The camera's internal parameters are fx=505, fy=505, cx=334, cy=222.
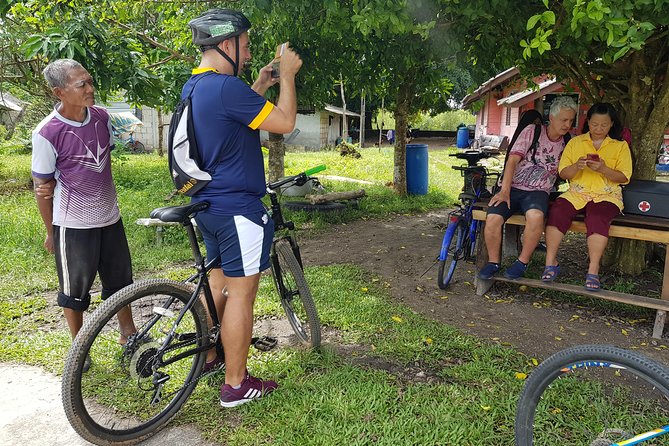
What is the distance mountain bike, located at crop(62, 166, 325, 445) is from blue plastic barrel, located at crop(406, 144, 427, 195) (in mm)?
7682

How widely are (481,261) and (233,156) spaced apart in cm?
307

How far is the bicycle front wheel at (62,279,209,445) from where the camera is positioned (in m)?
2.44

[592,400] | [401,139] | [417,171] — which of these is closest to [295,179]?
[592,400]

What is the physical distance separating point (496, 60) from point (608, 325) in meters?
3.03

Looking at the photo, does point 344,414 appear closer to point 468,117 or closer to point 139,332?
point 139,332

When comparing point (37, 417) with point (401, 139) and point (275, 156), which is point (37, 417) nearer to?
point (275, 156)

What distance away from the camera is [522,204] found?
458 cm

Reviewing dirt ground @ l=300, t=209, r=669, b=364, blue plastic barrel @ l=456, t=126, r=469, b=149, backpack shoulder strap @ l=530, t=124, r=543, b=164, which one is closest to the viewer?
dirt ground @ l=300, t=209, r=669, b=364

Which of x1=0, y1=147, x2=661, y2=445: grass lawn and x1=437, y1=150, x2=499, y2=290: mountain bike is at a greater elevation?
x1=437, y1=150, x2=499, y2=290: mountain bike

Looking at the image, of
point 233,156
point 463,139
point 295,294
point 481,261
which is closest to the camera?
point 233,156

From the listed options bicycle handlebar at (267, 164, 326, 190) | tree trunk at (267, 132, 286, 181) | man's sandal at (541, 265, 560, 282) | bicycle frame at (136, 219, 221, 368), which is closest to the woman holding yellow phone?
man's sandal at (541, 265, 560, 282)

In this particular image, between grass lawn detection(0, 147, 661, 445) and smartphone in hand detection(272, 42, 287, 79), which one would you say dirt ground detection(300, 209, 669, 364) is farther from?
smartphone in hand detection(272, 42, 287, 79)

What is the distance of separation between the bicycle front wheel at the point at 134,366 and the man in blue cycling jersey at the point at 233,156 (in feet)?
0.75

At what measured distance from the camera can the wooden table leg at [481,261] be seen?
477 cm
